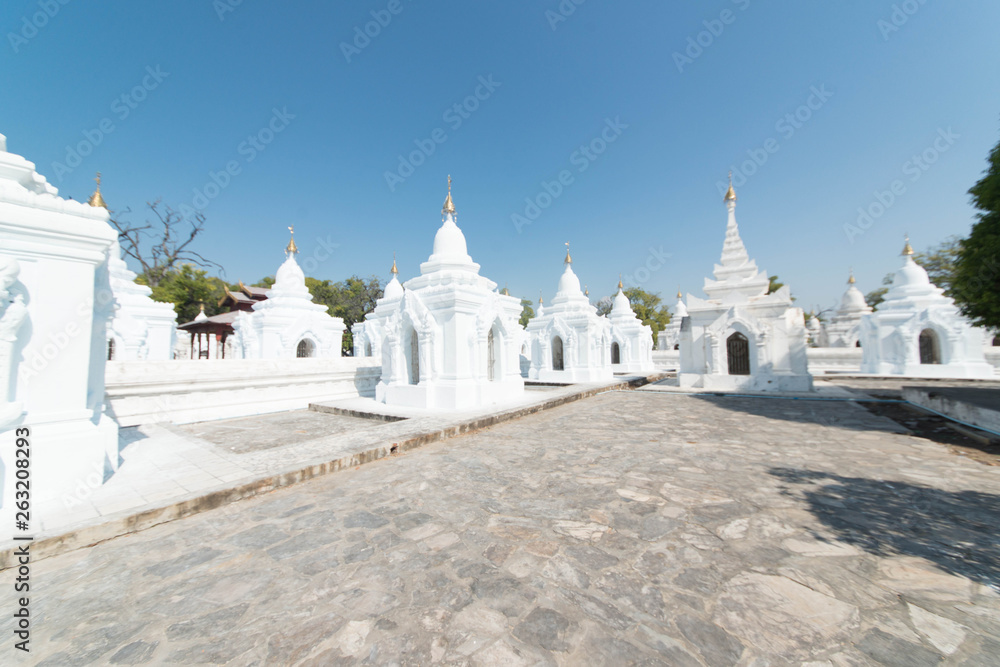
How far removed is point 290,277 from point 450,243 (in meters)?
10.6

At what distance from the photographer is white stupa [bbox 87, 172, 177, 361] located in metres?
14.1

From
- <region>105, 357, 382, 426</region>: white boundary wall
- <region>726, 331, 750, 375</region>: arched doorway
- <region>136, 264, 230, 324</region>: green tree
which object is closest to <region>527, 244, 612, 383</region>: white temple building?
<region>726, 331, 750, 375</region>: arched doorway

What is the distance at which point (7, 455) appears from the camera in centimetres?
381

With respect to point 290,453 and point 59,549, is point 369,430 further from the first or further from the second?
point 59,549

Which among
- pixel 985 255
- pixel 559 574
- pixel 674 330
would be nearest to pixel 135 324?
pixel 559 574

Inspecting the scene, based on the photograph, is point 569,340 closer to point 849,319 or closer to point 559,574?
point 559,574

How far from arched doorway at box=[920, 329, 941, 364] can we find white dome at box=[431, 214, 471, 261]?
74.7 feet

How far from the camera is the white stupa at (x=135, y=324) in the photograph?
14094 millimetres

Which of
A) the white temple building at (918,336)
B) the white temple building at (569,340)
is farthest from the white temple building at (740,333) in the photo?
the white temple building at (918,336)

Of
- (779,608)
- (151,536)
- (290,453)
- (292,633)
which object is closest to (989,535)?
→ (779,608)

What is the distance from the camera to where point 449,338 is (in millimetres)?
10562

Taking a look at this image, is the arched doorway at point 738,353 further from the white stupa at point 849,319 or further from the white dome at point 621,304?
the white stupa at point 849,319

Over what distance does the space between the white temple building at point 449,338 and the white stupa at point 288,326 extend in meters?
7.66

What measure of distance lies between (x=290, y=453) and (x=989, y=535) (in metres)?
7.52
